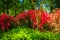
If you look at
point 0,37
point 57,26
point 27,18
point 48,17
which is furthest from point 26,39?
point 27,18

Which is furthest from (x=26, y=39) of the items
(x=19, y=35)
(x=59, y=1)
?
(x=59, y=1)

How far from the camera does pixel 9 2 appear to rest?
22.0 m

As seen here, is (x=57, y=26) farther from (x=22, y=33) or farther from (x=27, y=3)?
(x=27, y=3)

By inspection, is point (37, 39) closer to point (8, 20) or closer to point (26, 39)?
point (26, 39)

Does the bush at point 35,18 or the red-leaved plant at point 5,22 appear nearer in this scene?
the red-leaved plant at point 5,22

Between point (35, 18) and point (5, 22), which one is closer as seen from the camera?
point (5, 22)

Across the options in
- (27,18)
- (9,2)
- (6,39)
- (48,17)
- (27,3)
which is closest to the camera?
(6,39)

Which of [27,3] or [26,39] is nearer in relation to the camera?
[26,39]

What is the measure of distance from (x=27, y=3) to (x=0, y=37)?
13.4 metres

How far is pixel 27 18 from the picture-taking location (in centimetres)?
1620

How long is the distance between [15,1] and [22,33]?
39.2 ft

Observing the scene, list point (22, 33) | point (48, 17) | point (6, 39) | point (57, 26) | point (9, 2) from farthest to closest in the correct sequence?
point (9, 2) → point (48, 17) → point (57, 26) → point (22, 33) → point (6, 39)

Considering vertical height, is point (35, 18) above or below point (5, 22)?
above

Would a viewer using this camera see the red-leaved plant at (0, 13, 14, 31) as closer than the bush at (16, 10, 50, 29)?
Yes
